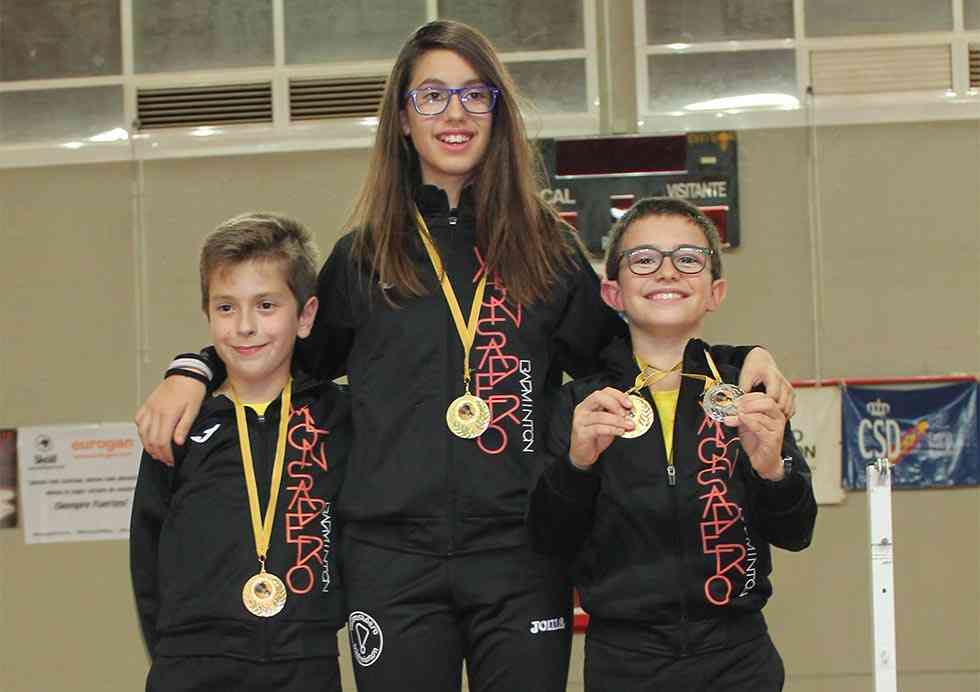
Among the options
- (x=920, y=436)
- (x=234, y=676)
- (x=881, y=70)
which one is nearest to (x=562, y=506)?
(x=234, y=676)

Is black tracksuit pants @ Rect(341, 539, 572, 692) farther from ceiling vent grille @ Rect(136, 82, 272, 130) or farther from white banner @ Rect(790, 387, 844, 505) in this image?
ceiling vent grille @ Rect(136, 82, 272, 130)

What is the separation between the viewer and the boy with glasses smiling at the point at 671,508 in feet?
7.12

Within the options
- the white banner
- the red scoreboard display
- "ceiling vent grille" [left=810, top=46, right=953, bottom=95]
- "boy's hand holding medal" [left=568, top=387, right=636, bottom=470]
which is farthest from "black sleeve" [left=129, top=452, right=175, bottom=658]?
"ceiling vent grille" [left=810, top=46, right=953, bottom=95]

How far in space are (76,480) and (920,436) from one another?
4.41 meters

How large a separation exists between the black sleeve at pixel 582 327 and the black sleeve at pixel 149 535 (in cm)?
84

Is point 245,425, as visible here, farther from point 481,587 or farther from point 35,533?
point 35,533

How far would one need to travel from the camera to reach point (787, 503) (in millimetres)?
2178

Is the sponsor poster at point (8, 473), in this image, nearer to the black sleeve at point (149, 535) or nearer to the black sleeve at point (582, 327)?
the black sleeve at point (149, 535)

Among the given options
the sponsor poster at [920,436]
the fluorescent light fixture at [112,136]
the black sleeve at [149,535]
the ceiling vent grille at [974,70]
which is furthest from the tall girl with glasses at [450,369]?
the ceiling vent grille at [974,70]

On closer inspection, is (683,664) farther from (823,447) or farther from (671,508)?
(823,447)

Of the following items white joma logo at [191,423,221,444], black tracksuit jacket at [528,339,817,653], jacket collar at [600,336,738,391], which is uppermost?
jacket collar at [600,336,738,391]

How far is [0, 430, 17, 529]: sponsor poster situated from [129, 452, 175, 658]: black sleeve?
4450 millimetres

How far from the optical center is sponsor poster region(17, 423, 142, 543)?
6.52m

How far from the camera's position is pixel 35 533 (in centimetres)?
655
